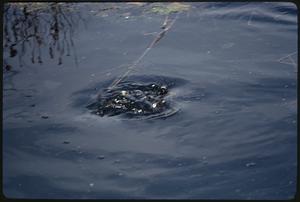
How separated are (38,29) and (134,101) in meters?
1.26

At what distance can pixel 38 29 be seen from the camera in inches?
136

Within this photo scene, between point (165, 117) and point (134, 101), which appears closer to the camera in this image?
point (165, 117)

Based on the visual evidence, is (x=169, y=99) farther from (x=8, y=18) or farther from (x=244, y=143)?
(x=8, y=18)

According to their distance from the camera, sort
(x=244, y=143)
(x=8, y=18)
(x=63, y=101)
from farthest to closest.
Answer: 1. (x=8, y=18)
2. (x=63, y=101)
3. (x=244, y=143)

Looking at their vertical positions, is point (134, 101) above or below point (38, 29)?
below

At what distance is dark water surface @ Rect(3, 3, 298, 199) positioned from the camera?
2.15 metres

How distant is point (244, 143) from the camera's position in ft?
7.79

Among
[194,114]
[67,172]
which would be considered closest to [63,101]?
[67,172]

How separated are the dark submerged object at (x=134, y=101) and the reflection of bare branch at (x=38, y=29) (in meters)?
0.58

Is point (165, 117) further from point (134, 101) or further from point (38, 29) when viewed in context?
point (38, 29)

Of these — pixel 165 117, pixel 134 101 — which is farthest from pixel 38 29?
pixel 165 117

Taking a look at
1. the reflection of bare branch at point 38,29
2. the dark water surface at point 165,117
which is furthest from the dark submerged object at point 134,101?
the reflection of bare branch at point 38,29

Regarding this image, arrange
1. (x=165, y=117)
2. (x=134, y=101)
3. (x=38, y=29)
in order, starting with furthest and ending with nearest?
(x=38, y=29)
(x=134, y=101)
(x=165, y=117)

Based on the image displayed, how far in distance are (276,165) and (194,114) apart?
601mm
